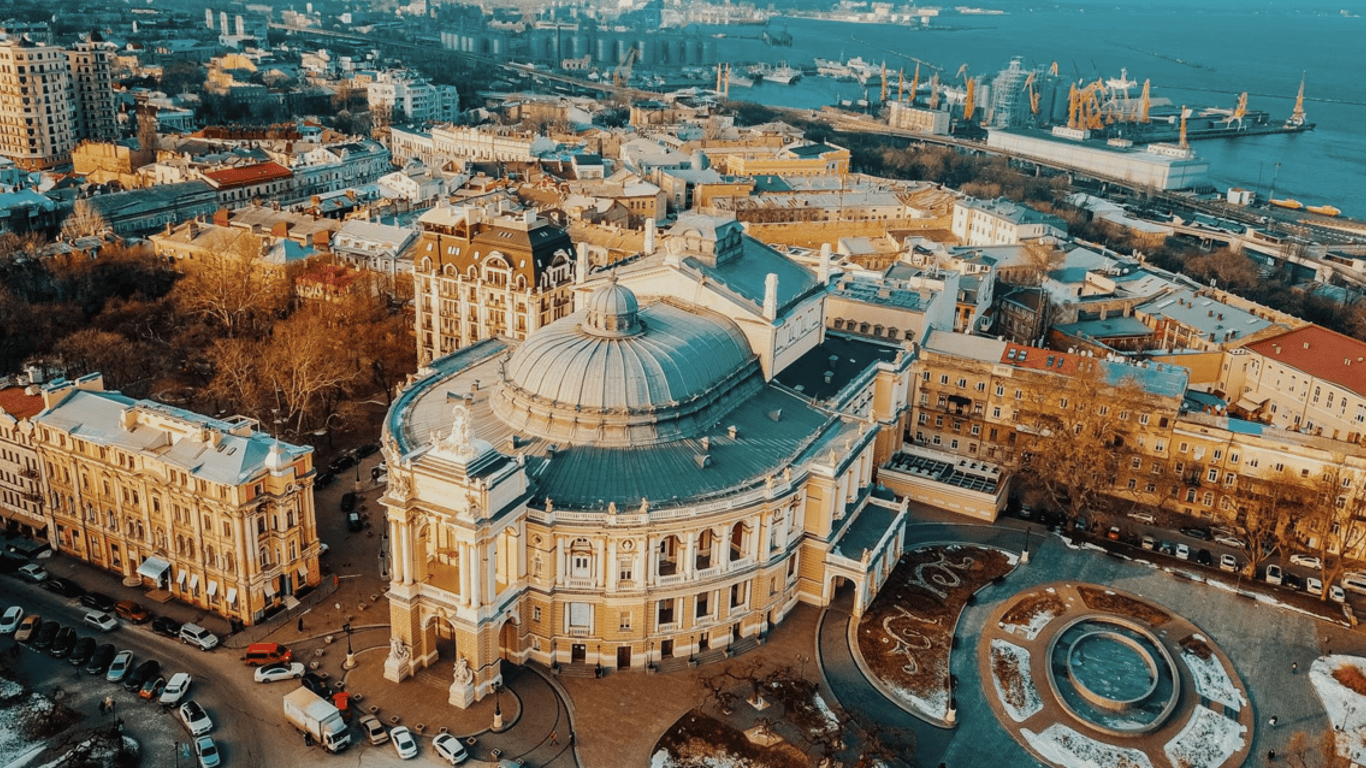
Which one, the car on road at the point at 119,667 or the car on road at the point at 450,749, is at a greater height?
the car on road at the point at 119,667

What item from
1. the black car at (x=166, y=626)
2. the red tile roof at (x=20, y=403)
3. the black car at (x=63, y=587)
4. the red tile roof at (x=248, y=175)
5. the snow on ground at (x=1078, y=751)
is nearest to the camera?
the snow on ground at (x=1078, y=751)

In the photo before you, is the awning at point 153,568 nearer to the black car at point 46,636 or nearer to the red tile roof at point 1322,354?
the black car at point 46,636

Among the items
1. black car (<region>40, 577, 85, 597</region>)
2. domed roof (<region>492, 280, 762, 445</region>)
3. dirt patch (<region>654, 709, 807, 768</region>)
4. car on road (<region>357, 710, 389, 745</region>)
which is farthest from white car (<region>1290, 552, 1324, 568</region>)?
black car (<region>40, 577, 85, 597</region>)

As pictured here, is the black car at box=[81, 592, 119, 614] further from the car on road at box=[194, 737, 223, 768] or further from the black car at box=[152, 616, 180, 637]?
the car on road at box=[194, 737, 223, 768]

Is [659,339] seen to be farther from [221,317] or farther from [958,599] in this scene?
[221,317]

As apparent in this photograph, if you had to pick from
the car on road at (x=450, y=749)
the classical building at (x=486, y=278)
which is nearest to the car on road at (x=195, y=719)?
the car on road at (x=450, y=749)
